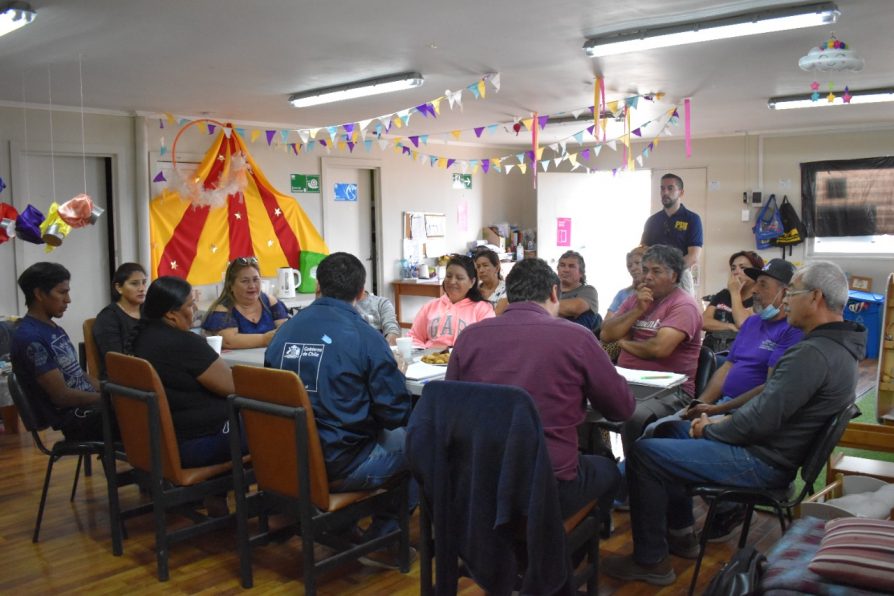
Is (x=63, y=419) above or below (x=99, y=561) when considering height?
above

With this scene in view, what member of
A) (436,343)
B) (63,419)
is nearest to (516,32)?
(436,343)

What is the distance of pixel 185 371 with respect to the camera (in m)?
2.97

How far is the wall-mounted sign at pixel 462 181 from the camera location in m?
9.90

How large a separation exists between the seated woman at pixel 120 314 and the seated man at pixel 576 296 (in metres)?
2.17

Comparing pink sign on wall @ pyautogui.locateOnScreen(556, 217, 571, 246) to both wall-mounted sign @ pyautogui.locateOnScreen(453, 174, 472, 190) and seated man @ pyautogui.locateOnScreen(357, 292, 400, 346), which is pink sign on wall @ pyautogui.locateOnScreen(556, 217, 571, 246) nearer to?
Result: wall-mounted sign @ pyautogui.locateOnScreen(453, 174, 472, 190)

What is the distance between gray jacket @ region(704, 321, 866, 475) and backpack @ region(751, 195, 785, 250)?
716cm

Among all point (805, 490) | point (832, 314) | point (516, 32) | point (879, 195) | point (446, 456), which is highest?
point (516, 32)

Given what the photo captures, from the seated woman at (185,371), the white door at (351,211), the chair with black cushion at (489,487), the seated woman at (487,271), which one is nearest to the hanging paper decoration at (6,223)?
the seated woman at (185,371)

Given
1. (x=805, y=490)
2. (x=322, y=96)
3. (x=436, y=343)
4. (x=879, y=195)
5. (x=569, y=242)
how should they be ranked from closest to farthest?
(x=805, y=490) < (x=436, y=343) < (x=322, y=96) < (x=879, y=195) < (x=569, y=242)

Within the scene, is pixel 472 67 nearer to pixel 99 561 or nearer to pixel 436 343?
pixel 436 343

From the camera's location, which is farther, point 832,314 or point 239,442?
point 239,442

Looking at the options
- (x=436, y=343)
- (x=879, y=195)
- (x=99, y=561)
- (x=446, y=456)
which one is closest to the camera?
(x=446, y=456)

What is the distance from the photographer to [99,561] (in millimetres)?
3127

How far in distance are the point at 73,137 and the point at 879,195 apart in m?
8.29
